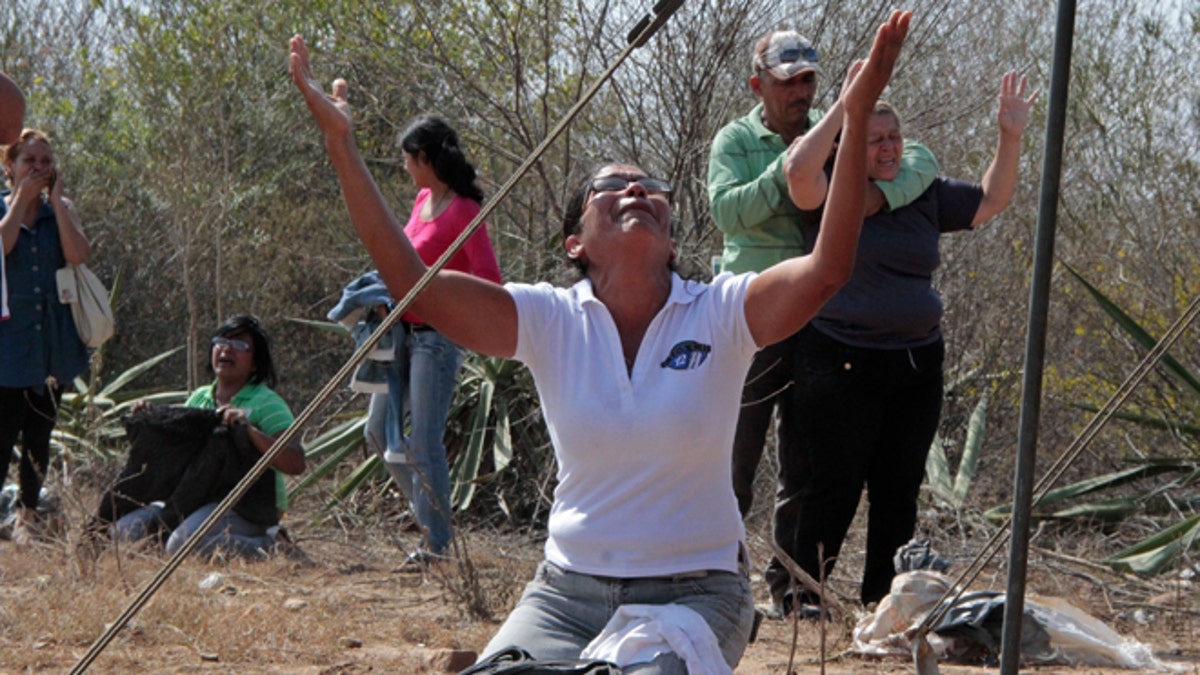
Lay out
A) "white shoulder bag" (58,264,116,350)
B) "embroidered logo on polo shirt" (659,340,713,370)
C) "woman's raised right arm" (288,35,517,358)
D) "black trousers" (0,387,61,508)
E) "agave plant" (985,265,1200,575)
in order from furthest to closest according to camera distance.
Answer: "agave plant" (985,265,1200,575) < "white shoulder bag" (58,264,116,350) < "black trousers" (0,387,61,508) < "embroidered logo on polo shirt" (659,340,713,370) < "woman's raised right arm" (288,35,517,358)

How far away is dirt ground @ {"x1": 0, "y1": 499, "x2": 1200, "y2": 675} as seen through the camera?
14.5 ft

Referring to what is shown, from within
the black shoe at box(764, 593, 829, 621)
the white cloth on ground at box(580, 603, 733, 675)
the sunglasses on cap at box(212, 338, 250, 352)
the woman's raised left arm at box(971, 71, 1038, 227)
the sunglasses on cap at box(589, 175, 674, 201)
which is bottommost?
the black shoe at box(764, 593, 829, 621)

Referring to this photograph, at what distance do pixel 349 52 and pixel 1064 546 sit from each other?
4599mm

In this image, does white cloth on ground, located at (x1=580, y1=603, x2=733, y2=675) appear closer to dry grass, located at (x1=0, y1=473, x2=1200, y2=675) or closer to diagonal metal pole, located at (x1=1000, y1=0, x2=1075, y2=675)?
diagonal metal pole, located at (x1=1000, y1=0, x2=1075, y2=675)

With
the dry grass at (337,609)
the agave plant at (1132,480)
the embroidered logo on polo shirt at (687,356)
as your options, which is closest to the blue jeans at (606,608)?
the embroidered logo on polo shirt at (687,356)

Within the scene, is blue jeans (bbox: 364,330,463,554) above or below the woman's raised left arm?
below

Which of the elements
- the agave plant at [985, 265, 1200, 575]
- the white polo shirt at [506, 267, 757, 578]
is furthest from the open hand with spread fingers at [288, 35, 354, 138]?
the agave plant at [985, 265, 1200, 575]

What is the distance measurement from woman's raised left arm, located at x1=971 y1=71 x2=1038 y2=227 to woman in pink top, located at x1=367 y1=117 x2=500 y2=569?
5.89 feet

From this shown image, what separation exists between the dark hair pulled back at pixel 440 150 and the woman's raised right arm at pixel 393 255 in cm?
278

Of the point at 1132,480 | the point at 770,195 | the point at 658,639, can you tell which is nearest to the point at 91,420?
the point at 770,195

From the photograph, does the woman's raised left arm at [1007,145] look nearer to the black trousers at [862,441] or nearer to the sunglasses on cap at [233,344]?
the black trousers at [862,441]

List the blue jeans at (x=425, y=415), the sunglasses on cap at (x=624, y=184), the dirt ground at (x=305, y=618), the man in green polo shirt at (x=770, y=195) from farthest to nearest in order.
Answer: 1. the blue jeans at (x=425, y=415)
2. the man in green polo shirt at (x=770, y=195)
3. the dirt ground at (x=305, y=618)
4. the sunglasses on cap at (x=624, y=184)

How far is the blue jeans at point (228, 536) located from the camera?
19.8 feet

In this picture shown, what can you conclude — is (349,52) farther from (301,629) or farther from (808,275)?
(808,275)
